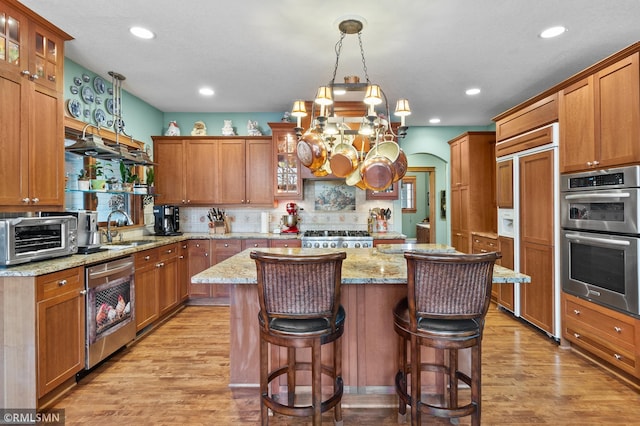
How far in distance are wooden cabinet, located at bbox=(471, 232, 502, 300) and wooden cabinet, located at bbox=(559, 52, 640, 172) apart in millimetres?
1422

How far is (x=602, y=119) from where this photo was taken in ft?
8.77

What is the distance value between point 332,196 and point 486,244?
225 centimetres

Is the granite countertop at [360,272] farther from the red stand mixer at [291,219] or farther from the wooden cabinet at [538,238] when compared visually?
the red stand mixer at [291,219]

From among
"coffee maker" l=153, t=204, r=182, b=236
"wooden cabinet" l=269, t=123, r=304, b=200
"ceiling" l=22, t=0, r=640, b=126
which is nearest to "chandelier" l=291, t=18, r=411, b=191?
"ceiling" l=22, t=0, r=640, b=126

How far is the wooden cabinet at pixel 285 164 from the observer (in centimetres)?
472

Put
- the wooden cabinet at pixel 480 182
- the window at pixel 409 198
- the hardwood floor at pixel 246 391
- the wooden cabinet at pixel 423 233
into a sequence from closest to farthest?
1. the hardwood floor at pixel 246 391
2. the wooden cabinet at pixel 480 182
3. the wooden cabinet at pixel 423 233
4. the window at pixel 409 198

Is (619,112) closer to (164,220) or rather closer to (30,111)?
(30,111)

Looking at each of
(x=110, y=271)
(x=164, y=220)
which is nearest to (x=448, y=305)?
(x=110, y=271)

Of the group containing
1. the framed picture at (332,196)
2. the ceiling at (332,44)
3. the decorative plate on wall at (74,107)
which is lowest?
the framed picture at (332,196)

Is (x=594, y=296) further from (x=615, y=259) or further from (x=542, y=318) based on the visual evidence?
(x=542, y=318)

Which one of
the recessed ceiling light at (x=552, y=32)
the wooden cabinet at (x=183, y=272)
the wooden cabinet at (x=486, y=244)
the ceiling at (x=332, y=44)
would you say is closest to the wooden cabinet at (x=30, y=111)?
the ceiling at (x=332, y=44)

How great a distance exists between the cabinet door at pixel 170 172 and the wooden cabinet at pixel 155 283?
92 centimetres

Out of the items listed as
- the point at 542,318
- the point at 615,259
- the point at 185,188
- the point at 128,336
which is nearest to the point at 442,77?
the point at 615,259

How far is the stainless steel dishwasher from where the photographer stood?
2.58 metres
